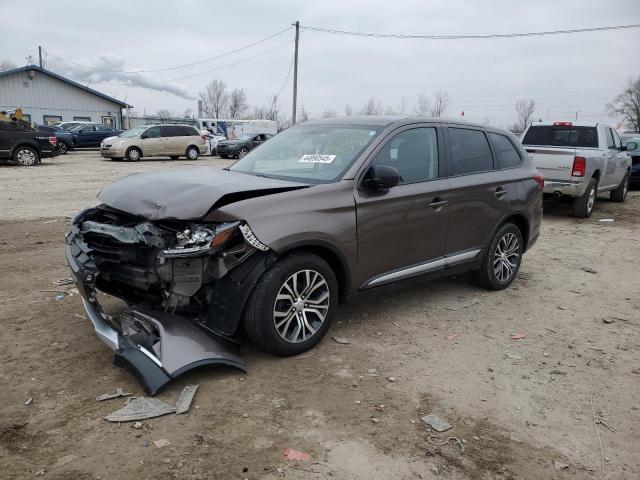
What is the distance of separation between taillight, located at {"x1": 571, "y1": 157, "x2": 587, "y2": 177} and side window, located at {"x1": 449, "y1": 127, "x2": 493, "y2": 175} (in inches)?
208

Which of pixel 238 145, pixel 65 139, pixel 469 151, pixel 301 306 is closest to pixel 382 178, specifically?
pixel 301 306

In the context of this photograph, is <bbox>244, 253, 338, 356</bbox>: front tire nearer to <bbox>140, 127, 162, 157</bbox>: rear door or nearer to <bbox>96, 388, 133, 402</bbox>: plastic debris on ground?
<bbox>96, 388, 133, 402</bbox>: plastic debris on ground

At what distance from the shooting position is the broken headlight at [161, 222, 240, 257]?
3.40 m

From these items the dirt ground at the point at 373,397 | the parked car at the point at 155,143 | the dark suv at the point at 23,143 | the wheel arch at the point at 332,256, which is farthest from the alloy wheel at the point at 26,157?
the wheel arch at the point at 332,256

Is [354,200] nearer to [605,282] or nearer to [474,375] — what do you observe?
[474,375]

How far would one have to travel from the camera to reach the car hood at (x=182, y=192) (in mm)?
3486

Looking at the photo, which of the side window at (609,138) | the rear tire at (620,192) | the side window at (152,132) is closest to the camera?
the side window at (609,138)

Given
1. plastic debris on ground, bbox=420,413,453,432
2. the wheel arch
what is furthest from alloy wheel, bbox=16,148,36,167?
plastic debris on ground, bbox=420,413,453,432

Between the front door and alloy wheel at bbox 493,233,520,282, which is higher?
the front door

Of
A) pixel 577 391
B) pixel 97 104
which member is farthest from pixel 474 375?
pixel 97 104

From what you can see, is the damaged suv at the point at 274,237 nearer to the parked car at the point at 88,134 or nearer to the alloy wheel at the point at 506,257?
the alloy wheel at the point at 506,257

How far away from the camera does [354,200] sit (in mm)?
4062

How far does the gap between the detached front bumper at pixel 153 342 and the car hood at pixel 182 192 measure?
1.73 ft

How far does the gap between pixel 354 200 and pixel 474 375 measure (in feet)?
5.20
